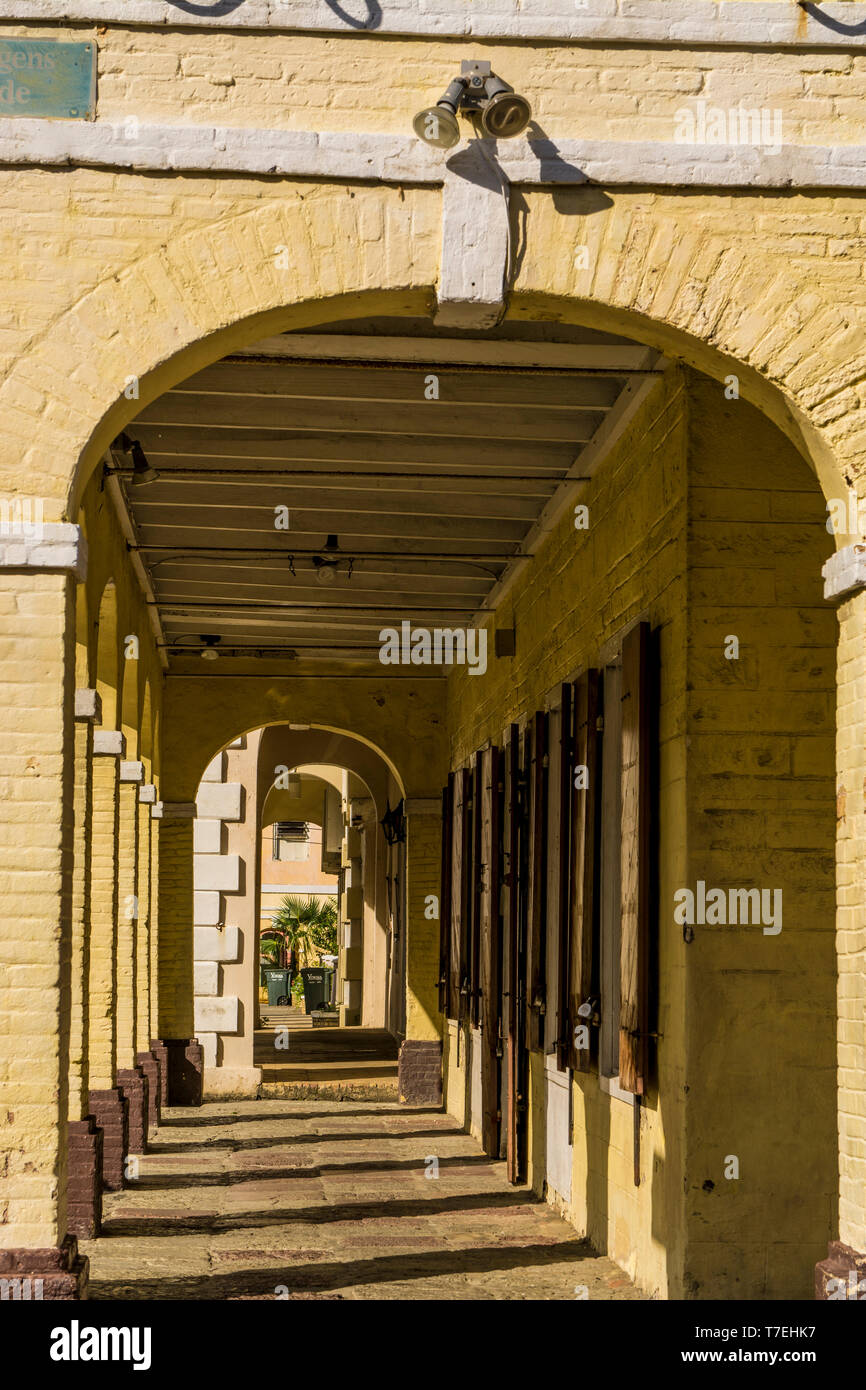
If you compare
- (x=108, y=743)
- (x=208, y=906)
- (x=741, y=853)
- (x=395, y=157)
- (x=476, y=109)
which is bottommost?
(x=208, y=906)

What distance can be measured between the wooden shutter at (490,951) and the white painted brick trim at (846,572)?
6.79m

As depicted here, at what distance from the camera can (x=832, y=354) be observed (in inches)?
228

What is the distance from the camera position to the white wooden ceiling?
780 cm

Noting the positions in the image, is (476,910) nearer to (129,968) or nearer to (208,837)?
(129,968)

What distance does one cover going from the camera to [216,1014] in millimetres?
17547

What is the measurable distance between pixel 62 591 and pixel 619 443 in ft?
13.1

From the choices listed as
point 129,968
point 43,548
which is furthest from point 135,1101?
point 43,548

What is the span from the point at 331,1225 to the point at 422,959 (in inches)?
280

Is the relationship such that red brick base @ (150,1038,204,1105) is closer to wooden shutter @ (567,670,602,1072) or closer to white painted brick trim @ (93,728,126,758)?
white painted brick trim @ (93,728,126,758)

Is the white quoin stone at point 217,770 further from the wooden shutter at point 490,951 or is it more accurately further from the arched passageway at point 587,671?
the wooden shutter at point 490,951

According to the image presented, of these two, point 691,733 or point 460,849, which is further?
point 460,849

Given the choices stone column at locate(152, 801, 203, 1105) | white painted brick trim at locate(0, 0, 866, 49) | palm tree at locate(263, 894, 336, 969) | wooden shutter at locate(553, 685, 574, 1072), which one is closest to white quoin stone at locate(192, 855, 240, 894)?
stone column at locate(152, 801, 203, 1105)
